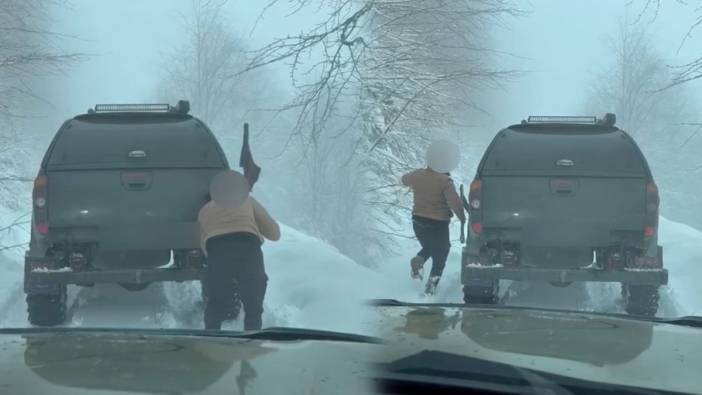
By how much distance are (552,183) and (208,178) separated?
3.19 meters

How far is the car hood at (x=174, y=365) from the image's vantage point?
2.55m

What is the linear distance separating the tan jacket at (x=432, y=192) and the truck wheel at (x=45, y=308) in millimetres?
3744

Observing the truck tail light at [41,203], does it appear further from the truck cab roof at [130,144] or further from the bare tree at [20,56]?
the bare tree at [20,56]

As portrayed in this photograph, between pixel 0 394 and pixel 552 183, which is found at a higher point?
pixel 552 183

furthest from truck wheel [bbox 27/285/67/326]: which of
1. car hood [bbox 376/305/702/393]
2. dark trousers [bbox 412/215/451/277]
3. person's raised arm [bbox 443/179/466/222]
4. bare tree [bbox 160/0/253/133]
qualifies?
bare tree [bbox 160/0/253/133]

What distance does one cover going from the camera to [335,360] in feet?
9.89

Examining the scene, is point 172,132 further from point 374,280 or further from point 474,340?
point 474,340

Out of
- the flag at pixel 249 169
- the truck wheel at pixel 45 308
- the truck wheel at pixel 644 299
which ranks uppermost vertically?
the flag at pixel 249 169

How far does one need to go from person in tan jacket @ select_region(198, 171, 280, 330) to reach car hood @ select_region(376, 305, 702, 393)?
90.2 inches

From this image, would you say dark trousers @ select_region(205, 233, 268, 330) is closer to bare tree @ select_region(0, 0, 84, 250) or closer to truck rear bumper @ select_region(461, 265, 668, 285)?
truck rear bumper @ select_region(461, 265, 668, 285)

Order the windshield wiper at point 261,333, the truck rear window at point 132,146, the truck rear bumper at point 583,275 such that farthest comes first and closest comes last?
the truck rear bumper at point 583,275 → the truck rear window at point 132,146 → the windshield wiper at point 261,333

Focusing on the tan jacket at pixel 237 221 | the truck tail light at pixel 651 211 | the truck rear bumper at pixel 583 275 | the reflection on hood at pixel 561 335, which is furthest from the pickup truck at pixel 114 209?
the truck tail light at pixel 651 211

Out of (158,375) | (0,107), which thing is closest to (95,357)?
(158,375)

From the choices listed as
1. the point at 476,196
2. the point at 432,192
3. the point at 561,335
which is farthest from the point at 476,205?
the point at 561,335
